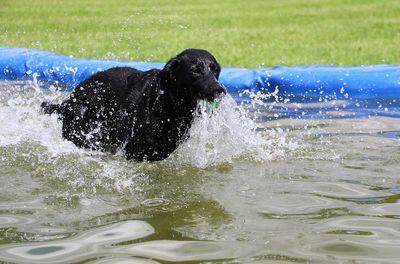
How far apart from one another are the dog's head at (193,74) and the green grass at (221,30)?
517 centimetres

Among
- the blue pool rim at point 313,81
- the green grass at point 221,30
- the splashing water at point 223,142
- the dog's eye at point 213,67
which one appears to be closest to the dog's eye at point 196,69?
the dog's eye at point 213,67

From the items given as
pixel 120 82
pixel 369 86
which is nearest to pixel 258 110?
pixel 369 86

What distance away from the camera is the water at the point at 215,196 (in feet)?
11.5

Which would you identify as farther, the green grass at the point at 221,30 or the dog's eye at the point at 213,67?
the green grass at the point at 221,30

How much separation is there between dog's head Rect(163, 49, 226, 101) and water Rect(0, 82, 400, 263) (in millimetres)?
235

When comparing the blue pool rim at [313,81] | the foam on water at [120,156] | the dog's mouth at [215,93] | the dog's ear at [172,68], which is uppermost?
the dog's ear at [172,68]

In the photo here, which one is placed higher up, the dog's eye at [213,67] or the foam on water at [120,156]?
the dog's eye at [213,67]

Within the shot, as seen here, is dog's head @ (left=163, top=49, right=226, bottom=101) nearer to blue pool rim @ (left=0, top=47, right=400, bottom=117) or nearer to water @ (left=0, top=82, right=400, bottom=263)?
water @ (left=0, top=82, right=400, bottom=263)


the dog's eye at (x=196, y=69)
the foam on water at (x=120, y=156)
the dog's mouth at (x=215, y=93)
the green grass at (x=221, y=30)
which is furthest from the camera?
the green grass at (x=221, y=30)

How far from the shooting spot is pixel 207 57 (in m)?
5.30

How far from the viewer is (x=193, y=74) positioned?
516 centimetres

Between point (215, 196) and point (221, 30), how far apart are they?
12.1 metres

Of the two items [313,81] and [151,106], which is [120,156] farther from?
[313,81]

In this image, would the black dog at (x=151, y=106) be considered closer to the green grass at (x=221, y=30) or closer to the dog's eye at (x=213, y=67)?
the dog's eye at (x=213, y=67)
